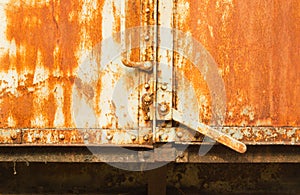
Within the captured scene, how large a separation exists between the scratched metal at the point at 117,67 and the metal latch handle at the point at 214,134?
7cm

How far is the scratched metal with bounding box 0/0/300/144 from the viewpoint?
1.81 meters

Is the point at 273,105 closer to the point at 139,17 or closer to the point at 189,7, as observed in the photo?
the point at 189,7

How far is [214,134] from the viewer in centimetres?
177

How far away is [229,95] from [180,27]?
42 cm

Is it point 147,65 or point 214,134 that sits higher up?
point 147,65

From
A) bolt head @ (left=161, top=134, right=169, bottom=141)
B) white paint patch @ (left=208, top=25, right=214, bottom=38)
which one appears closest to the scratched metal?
white paint patch @ (left=208, top=25, right=214, bottom=38)

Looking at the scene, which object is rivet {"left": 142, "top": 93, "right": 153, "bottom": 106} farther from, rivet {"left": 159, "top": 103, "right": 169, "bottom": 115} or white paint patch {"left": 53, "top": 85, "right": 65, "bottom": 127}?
white paint patch {"left": 53, "top": 85, "right": 65, "bottom": 127}

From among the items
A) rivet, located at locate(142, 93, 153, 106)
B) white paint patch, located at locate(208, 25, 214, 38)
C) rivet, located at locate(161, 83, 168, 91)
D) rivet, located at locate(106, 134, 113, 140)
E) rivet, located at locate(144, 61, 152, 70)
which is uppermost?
white paint patch, located at locate(208, 25, 214, 38)

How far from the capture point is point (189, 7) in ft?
5.91

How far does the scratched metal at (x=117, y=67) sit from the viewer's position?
5.95ft

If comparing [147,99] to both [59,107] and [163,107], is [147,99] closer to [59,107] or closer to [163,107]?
[163,107]

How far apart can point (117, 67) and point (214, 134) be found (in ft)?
1.89

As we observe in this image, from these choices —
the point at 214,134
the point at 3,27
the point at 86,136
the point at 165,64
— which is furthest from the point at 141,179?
the point at 3,27

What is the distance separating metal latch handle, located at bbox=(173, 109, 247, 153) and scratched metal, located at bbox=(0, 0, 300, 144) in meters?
0.07
